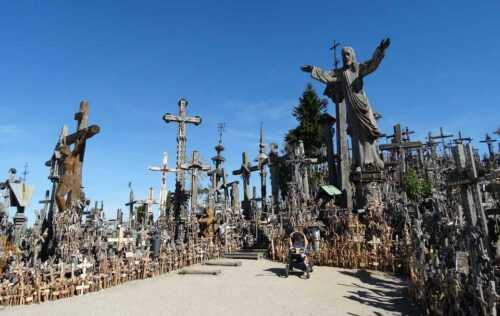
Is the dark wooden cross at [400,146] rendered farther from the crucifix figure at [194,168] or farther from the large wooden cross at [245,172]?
the crucifix figure at [194,168]

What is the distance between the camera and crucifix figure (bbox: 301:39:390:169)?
14.3m

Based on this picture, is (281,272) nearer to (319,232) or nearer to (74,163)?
(319,232)

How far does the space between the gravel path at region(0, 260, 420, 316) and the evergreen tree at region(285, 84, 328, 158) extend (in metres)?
18.8

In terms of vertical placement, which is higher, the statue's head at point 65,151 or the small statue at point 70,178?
the statue's head at point 65,151

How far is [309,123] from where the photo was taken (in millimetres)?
29484

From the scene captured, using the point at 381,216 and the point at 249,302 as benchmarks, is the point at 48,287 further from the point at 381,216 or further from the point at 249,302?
the point at 381,216

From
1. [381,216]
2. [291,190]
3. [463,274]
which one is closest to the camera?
[463,274]

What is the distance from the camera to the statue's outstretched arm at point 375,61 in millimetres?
13856

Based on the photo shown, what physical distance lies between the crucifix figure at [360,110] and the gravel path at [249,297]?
6019 mm

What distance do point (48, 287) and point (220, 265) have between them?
5.70 metres

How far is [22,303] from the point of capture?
7.82m

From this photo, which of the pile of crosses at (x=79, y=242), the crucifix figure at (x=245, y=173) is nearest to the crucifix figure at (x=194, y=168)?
the crucifix figure at (x=245, y=173)

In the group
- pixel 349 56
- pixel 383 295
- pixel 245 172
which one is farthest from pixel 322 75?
pixel 383 295

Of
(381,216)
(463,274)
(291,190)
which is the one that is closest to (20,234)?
(291,190)
